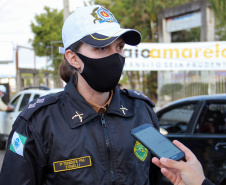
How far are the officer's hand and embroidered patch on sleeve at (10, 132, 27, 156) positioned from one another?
2.19 ft

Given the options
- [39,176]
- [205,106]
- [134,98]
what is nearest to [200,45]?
[205,106]

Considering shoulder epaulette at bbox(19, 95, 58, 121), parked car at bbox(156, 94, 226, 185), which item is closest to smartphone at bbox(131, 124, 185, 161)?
shoulder epaulette at bbox(19, 95, 58, 121)

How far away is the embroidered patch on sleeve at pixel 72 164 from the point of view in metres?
1.47

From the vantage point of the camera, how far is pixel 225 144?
325cm

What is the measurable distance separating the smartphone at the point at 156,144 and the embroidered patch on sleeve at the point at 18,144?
0.57 metres

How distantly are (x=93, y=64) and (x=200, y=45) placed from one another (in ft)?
28.9

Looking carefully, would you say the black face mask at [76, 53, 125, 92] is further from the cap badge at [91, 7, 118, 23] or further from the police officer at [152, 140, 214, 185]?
the police officer at [152, 140, 214, 185]

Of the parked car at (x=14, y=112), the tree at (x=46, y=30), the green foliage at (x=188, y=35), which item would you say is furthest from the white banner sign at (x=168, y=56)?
the tree at (x=46, y=30)

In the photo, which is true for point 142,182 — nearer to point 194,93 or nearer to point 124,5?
point 194,93

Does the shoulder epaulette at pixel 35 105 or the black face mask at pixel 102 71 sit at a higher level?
the black face mask at pixel 102 71

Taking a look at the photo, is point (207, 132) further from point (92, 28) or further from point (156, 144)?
point (92, 28)

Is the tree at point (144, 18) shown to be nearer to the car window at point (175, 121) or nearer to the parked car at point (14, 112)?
the parked car at point (14, 112)

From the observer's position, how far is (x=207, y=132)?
373 cm

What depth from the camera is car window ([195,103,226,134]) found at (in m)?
3.64
